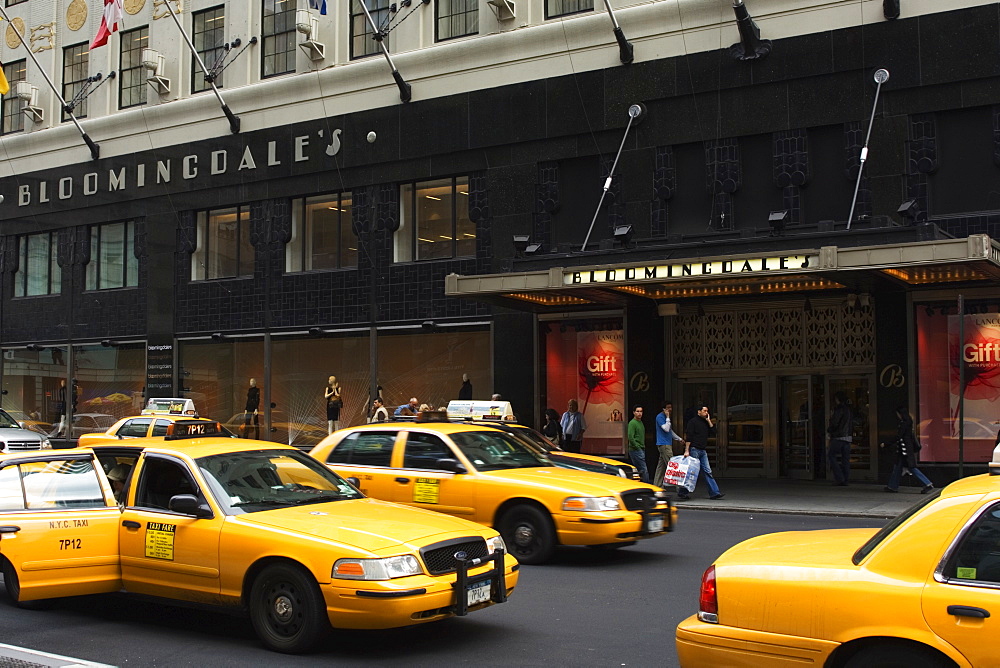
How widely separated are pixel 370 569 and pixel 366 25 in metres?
22.1

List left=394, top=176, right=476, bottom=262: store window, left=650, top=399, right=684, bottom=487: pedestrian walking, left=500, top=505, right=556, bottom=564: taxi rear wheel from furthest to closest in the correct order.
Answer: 1. left=394, top=176, right=476, bottom=262: store window
2. left=650, top=399, right=684, bottom=487: pedestrian walking
3. left=500, top=505, right=556, bottom=564: taxi rear wheel

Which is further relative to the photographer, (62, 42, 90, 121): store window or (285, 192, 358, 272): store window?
(62, 42, 90, 121): store window

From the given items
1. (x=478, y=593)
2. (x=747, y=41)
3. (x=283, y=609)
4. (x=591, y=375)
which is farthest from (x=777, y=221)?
(x=283, y=609)

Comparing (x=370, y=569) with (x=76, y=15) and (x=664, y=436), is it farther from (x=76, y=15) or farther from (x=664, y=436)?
(x=76, y=15)

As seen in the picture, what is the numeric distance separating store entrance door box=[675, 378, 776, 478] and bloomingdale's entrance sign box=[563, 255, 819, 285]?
175 inches

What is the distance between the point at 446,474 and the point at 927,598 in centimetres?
717

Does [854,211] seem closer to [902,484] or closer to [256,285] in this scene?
[902,484]

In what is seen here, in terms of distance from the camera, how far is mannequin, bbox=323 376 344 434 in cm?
2648

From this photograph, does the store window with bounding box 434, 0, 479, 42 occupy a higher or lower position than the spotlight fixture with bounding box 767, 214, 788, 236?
higher

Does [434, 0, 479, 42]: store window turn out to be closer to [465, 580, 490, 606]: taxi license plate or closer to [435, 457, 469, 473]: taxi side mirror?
[435, 457, 469, 473]: taxi side mirror

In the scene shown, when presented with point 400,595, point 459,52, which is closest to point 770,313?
point 459,52

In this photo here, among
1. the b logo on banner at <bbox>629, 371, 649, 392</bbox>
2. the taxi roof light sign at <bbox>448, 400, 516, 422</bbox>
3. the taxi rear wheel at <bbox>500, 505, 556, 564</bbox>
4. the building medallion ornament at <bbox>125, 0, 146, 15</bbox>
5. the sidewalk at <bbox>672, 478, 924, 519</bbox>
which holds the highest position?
the building medallion ornament at <bbox>125, 0, 146, 15</bbox>

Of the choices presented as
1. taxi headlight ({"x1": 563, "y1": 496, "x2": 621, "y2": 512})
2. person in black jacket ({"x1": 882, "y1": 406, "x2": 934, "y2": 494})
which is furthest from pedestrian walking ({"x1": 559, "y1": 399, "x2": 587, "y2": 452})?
taxi headlight ({"x1": 563, "y1": 496, "x2": 621, "y2": 512})

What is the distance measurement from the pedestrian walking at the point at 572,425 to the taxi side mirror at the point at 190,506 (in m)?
14.9
